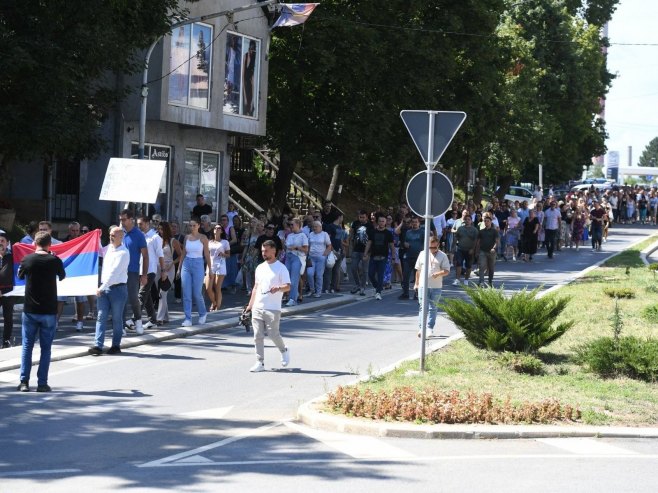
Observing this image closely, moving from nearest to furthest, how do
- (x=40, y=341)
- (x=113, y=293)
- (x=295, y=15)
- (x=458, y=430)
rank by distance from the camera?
(x=458, y=430)
(x=40, y=341)
(x=113, y=293)
(x=295, y=15)

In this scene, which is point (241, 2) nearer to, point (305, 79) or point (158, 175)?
point (305, 79)

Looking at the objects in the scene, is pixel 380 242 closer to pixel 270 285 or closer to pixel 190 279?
pixel 190 279

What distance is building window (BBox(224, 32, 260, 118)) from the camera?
32.7 m

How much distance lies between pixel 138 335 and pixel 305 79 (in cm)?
1995

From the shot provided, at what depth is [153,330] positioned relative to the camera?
1827 centimetres

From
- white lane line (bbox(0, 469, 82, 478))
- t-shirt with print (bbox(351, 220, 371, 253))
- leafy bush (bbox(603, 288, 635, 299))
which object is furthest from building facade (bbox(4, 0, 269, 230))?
white lane line (bbox(0, 469, 82, 478))

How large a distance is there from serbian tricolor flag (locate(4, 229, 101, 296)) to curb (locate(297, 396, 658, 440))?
22.7ft

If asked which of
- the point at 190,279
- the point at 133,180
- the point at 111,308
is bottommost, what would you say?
the point at 111,308

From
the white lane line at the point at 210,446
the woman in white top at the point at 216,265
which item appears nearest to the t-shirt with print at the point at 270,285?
the white lane line at the point at 210,446

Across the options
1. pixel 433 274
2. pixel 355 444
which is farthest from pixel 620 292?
pixel 355 444

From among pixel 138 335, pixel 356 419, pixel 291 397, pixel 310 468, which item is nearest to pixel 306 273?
pixel 138 335

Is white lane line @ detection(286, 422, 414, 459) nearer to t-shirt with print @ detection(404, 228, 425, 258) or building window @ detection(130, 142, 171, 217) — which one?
t-shirt with print @ detection(404, 228, 425, 258)

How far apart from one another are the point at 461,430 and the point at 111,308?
6.59 m

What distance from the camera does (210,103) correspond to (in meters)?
31.9
